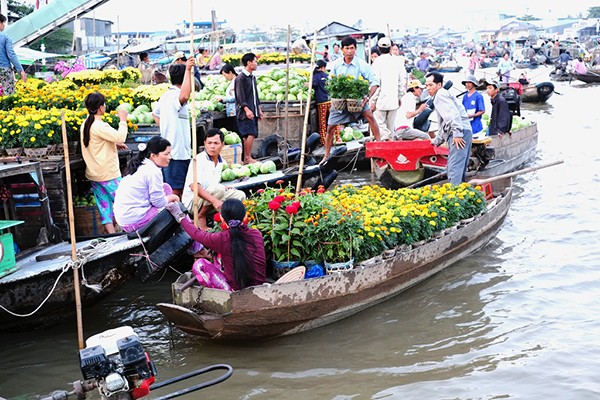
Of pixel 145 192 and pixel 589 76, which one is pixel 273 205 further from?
pixel 589 76

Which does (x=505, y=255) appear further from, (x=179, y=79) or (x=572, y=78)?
(x=572, y=78)

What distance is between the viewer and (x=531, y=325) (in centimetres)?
670

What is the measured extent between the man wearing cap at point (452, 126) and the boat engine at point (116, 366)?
19.3 feet

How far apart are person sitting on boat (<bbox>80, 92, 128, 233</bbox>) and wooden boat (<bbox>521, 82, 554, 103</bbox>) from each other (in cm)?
1909

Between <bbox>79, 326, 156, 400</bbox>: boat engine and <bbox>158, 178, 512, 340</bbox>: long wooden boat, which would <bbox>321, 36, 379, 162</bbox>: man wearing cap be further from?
<bbox>79, 326, 156, 400</bbox>: boat engine

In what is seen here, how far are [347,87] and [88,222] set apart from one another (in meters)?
3.84

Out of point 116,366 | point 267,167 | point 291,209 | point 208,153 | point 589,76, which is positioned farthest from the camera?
point 589,76

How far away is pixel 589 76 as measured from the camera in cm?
3139

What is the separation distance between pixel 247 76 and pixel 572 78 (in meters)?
27.3

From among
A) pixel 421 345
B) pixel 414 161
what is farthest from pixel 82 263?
pixel 414 161

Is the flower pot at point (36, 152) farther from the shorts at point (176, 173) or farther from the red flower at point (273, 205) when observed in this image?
the red flower at point (273, 205)

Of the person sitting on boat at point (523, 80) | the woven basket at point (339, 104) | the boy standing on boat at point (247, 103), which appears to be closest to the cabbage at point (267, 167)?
the boy standing on boat at point (247, 103)

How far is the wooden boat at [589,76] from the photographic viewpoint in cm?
3128

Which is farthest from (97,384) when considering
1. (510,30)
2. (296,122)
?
(510,30)
